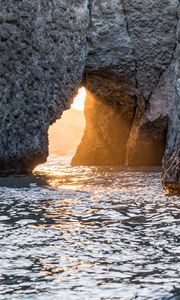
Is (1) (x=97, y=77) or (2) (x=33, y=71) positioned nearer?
(2) (x=33, y=71)

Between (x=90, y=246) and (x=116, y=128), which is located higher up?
(x=116, y=128)

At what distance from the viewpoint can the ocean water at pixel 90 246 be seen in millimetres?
4730

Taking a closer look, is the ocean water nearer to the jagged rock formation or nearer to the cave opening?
the jagged rock formation

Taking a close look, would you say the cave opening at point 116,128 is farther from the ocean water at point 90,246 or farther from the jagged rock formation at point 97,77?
the ocean water at point 90,246

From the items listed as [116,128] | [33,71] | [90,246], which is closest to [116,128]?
[116,128]

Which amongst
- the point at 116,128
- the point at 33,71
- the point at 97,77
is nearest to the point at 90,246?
the point at 33,71

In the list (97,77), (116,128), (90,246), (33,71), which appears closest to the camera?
(90,246)

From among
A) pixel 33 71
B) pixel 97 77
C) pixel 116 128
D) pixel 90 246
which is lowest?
pixel 90 246

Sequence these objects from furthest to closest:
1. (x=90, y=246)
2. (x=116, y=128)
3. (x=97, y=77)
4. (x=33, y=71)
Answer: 1. (x=116, y=128)
2. (x=97, y=77)
3. (x=33, y=71)
4. (x=90, y=246)

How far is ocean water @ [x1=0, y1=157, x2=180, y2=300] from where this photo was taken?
4.73 m

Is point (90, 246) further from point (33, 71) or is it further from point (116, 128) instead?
point (116, 128)

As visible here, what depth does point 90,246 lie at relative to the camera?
639cm

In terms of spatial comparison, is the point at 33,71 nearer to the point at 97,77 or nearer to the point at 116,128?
the point at 97,77

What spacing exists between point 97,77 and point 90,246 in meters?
18.0
